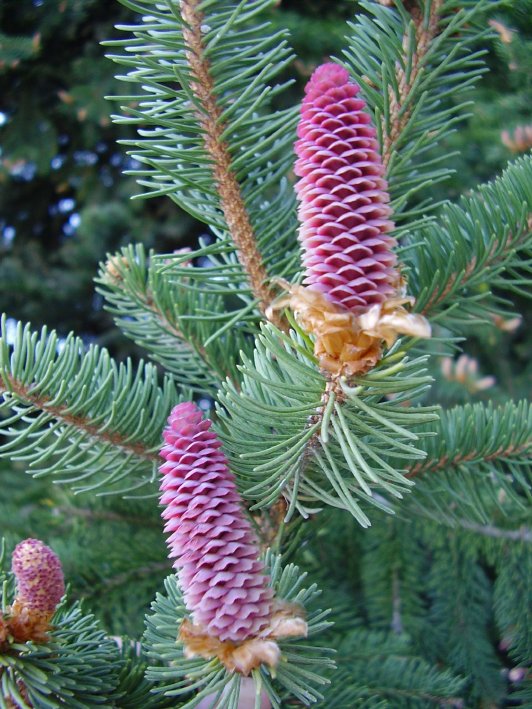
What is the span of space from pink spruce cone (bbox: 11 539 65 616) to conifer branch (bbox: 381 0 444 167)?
0.41 meters

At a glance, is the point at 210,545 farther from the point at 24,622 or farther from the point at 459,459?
the point at 459,459

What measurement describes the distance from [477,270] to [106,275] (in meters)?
0.36

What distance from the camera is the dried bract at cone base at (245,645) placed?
0.40 m

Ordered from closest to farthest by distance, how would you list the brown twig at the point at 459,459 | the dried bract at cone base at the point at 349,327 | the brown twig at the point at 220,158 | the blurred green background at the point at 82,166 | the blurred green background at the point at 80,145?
1. the dried bract at cone base at the point at 349,327
2. the brown twig at the point at 220,158
3. the brown twig at the point at 459,459
4. the blurred green background at the point at 82,166
5. the blurred green background at the point at 80,145

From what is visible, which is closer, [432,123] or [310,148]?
[310,148]

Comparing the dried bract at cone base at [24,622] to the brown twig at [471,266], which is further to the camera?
the brown twig at [471,266]

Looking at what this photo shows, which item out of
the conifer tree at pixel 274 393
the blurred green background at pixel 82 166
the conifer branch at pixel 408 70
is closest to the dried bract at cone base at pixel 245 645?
the conifer tree at pixel 274 393

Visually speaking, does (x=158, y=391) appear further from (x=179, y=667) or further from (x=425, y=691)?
(x=425, y=691)

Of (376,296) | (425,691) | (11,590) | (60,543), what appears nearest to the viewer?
(376,296)

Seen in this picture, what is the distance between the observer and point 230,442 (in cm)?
52

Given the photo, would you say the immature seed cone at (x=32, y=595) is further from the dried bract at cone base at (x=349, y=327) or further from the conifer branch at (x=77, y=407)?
the dried bract at cone base at (x=349, y=327)

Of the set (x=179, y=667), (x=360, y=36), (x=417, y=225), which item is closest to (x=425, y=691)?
(x=179, y=667)

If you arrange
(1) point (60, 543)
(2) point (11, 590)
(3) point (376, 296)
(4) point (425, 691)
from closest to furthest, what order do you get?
(3) point (376, 296) < (2) point (11, 590) < (4) point (425, 691) < (1) point (60, 543)

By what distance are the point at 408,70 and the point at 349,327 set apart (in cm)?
29
